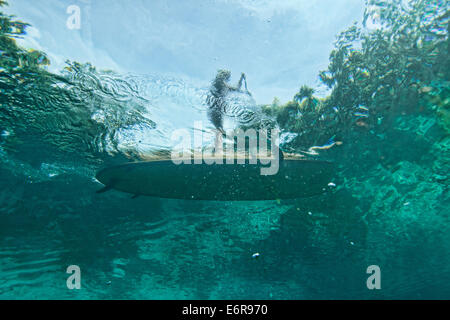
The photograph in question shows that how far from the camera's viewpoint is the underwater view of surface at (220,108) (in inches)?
214

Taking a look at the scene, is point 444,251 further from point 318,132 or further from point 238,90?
point 238,90

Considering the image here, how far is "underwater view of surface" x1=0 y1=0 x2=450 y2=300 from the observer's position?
544 centimetres

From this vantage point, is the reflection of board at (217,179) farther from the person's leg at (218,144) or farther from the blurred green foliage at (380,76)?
the blurred green foliage at (380,76)

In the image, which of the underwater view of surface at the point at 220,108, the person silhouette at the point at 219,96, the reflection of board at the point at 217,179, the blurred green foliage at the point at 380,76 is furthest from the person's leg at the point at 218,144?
the blurred green foliage at the point at 380,76

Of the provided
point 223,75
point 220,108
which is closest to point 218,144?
point 220,108

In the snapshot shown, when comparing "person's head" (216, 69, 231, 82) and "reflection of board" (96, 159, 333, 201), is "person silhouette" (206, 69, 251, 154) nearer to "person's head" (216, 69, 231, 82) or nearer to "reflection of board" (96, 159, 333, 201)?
"person's head" (216, 69, 231, 82)

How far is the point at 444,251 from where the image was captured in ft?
67.2

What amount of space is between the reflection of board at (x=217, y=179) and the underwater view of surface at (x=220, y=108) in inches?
18.0

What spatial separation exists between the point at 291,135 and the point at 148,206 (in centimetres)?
782

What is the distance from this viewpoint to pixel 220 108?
23.7ft

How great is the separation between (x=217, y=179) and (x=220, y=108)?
2.82m

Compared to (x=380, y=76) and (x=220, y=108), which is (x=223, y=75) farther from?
(x=380, y=76)
